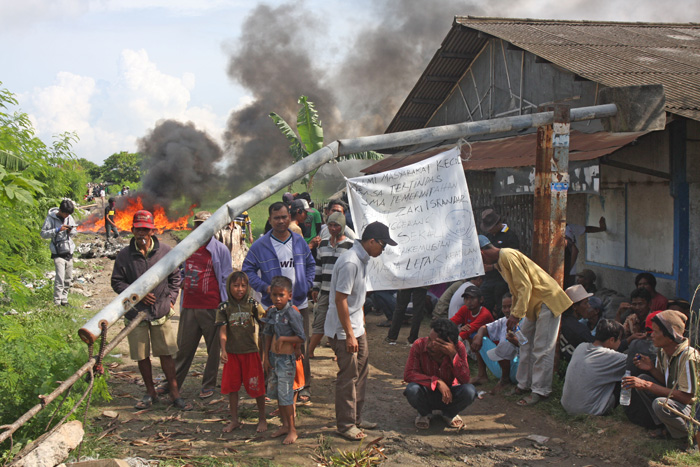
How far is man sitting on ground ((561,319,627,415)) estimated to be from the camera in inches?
217

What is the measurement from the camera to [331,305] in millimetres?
5258

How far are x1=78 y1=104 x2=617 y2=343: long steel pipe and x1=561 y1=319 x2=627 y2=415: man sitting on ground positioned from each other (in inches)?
83.8

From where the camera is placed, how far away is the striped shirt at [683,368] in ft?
14.9

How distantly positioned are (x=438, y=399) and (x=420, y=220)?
1739 mm

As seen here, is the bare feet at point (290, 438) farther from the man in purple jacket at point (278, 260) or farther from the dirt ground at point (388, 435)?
the man in purple jacket at point (278, 260)

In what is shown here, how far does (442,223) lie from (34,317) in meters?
7.62

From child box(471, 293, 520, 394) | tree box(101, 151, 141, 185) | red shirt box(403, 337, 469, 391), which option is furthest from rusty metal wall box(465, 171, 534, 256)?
tree box(101, 151, 141, 185)

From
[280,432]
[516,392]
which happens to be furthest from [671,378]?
[280,432]

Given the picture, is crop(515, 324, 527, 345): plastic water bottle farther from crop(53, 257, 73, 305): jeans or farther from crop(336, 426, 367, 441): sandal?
crop(53, 257, 73, 305): jeans

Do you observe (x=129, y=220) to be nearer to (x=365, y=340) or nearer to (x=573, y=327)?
(x=365, y=340)

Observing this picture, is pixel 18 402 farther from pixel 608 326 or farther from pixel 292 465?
pixel 608 326

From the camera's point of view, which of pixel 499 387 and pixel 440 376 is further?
pixel 499 387

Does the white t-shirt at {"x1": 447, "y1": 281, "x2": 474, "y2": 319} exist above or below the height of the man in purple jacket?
below

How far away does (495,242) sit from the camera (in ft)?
26.0
